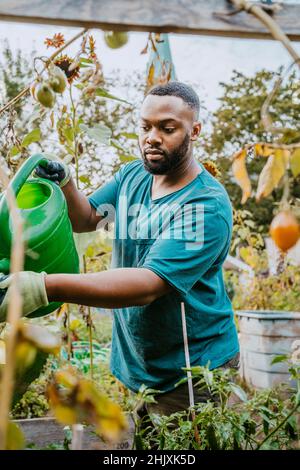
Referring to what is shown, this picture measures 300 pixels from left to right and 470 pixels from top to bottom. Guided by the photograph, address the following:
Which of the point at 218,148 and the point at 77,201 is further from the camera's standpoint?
the point at 218,148

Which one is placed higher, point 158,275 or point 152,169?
point 152,169

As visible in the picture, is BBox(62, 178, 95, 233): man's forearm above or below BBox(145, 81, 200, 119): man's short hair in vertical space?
below

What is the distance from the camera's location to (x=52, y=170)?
1.50m

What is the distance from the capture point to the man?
136cm

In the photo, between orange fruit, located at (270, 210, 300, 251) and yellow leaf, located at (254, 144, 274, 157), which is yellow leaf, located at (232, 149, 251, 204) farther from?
orange fruit, located at (270, 210, 300, 251)

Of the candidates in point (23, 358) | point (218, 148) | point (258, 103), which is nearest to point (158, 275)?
point (23, 358)

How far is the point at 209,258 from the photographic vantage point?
141cm

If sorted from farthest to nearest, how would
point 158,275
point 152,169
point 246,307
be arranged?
point 246,307 < point 152,169 < point 158,275

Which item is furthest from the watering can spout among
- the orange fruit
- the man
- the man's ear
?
the man's ear

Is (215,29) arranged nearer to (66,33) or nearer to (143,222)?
(143,222)

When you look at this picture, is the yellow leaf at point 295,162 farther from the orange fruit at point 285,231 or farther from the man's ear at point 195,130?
the man's ear at point 195,130

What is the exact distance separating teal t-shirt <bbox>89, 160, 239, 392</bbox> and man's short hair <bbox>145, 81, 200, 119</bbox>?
201mm
